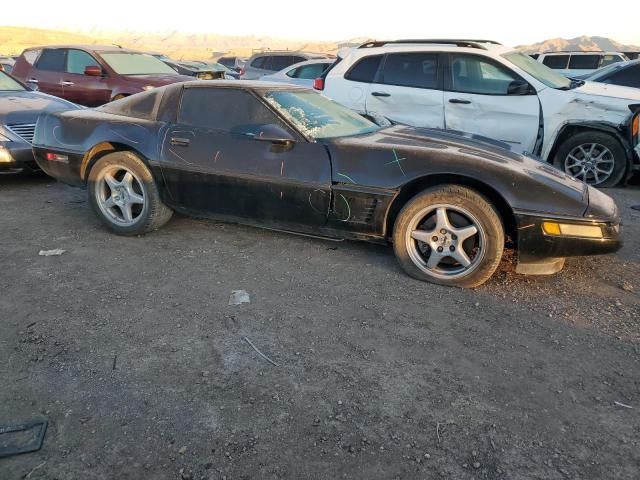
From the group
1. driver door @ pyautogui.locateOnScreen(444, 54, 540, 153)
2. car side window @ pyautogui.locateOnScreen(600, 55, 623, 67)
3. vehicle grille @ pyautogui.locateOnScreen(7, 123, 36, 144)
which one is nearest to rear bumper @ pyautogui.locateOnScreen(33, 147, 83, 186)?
vehicle grille @ pyautogui.locateOnScreen(7, 123, 36, 144)

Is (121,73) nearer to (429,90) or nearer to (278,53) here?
(429,90)

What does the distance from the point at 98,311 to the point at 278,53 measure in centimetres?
1330

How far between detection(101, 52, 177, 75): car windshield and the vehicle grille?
11.0 ft

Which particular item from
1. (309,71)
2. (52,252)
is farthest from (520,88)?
(309,71)

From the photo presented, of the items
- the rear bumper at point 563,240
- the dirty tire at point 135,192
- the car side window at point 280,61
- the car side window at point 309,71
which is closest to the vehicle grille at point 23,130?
the dirty tire at point 135,192

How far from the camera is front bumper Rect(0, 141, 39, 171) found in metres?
5.79

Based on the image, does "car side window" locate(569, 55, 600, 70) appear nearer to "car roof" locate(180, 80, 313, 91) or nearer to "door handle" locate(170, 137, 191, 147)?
"car roof" locate(180, 80, 313, 91)

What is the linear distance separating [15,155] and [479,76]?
218 inches

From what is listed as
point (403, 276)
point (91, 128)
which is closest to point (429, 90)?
point (403, 276)

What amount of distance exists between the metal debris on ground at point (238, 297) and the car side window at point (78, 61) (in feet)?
24.7

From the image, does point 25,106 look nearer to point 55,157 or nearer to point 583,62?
point 55,157

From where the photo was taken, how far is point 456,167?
347 cm

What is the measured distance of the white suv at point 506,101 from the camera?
5973 mm

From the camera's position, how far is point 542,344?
9.39ft
